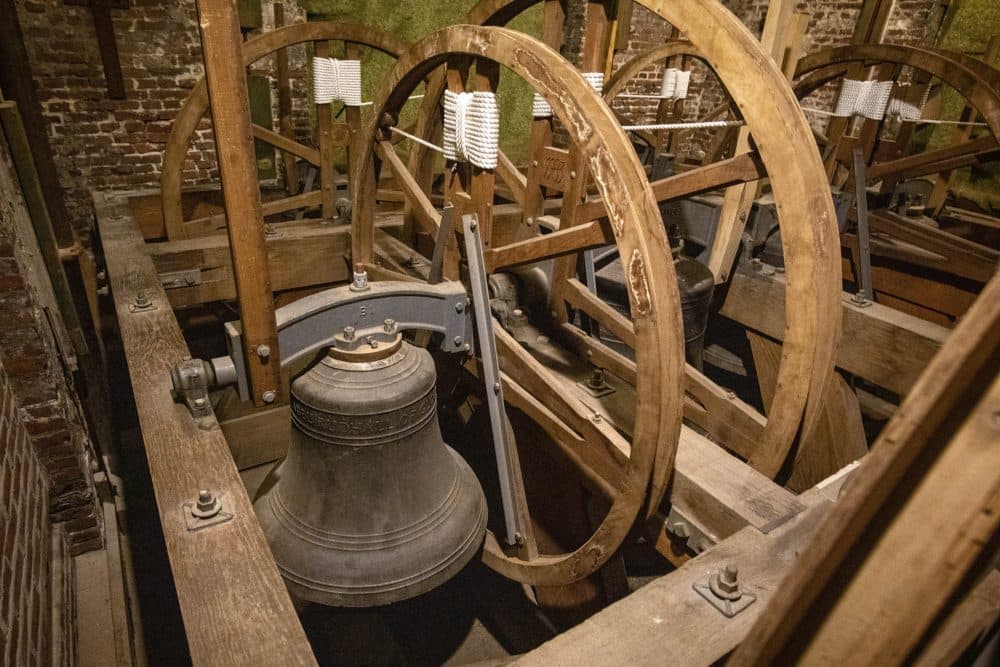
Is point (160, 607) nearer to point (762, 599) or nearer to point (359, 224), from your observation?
point (359, 224)

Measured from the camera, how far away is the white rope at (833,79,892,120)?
9.89ft

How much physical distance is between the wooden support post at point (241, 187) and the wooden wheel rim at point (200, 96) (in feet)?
7.18

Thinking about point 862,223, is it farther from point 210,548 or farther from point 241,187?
point 210,548

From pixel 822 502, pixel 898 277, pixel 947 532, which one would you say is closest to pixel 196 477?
pixel 947 532

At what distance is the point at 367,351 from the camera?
1.47 metres

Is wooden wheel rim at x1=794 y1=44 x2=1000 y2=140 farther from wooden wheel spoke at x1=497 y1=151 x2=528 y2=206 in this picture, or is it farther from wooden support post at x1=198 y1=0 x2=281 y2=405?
wooden support post at x1=198 y1=0 x2=281 y2=405

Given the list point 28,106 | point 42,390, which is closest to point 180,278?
point 42,390

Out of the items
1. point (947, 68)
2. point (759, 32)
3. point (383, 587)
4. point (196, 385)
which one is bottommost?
point (383, 587)

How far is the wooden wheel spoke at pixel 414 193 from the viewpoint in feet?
7.23

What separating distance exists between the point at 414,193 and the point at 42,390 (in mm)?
1395

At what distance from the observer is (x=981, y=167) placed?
5.95 metres

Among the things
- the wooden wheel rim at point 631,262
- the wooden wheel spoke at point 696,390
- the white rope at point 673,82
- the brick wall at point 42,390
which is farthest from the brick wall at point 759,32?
the brick wall at point 42,390

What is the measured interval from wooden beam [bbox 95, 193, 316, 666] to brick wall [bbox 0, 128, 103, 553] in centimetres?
25

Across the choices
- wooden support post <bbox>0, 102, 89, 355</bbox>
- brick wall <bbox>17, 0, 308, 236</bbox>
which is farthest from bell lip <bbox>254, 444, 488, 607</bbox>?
brick wall <bbox>17, 0, 308, 236</bbox>
